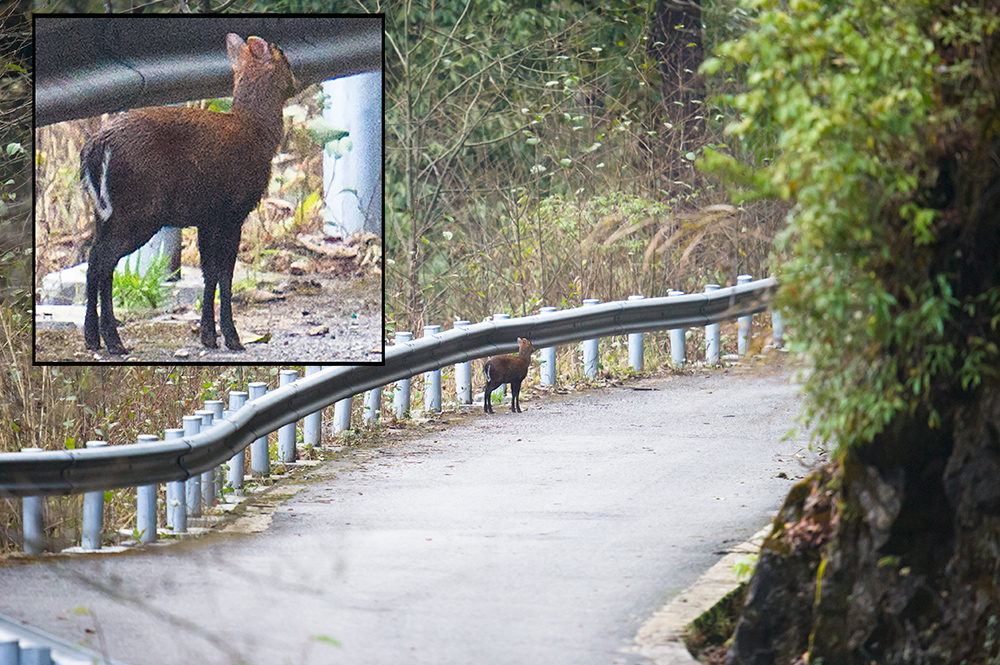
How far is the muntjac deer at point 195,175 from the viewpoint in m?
13.4

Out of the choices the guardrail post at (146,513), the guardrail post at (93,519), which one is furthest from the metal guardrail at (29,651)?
the guardrail post at (146,513)

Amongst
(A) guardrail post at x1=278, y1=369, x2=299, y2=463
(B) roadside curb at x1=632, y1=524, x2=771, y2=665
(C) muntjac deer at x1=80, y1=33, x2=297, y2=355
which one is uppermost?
(C) muntjac deer at x1=80, y1=33, x2=297, y2=355

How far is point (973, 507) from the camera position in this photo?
6.66m

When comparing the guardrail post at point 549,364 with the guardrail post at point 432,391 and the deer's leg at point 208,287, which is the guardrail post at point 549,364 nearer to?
the guardrail post at point 432,391

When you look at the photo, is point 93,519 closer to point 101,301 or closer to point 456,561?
point 456,561

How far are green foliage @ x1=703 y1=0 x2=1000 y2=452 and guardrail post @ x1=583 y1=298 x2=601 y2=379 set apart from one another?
9323 millimetres

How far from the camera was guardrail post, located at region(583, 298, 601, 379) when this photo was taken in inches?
637

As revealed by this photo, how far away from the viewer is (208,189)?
13.6m

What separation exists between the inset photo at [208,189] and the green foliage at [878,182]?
22.9ft

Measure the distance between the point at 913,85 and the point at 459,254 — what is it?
17.8 meters

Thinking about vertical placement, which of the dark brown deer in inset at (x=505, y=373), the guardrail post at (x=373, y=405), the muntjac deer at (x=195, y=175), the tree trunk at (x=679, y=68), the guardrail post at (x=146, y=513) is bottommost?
the guardrail post at (x=146, y=513)

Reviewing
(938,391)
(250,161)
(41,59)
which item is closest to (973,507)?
(938,391)

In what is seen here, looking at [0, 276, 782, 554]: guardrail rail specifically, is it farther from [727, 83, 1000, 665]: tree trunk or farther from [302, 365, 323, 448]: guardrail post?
[727, 83, 1000, 665]: tree trunk

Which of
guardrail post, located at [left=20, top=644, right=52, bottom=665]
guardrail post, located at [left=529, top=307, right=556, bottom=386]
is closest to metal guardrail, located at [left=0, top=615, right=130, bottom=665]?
guardrail post, located at [left=20, top=644, right=52, bottom=665]
